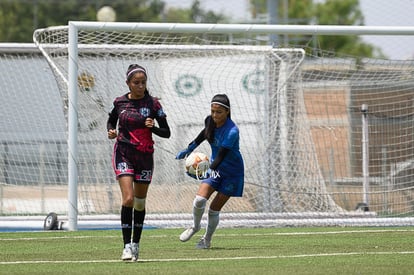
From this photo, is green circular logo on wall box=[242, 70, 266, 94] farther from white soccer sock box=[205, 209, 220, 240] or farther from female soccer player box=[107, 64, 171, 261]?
female soccer player box=[107, 64, 171, 261]

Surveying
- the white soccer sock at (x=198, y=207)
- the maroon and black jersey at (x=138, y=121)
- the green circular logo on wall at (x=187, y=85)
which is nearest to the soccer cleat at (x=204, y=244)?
the white soccer sock at (x=198, y=207)

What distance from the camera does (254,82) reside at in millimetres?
20828

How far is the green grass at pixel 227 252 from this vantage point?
10906 mm

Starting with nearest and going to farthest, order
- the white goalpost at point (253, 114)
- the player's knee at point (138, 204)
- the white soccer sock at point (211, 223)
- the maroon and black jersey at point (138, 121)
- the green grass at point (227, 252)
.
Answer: the green grass at point (227, 252) < the maroon and black jersey at point (138, 121) < the player's knee at point (138, 204) < the white soccer sock at point (211, 223) < the white goalpost at point (253, 114)

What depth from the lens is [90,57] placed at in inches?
763

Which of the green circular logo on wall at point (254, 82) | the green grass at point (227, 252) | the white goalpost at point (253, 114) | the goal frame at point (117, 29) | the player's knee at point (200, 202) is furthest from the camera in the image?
the green circular logo on wall at point (254, 82)

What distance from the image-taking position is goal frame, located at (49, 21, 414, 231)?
17469 millimetres

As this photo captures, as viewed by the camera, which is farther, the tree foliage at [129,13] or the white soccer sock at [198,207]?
the tree foliage at [129,13]

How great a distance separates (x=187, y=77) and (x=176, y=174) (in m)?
1.76

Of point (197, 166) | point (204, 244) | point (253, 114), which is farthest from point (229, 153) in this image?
point (253, 114)

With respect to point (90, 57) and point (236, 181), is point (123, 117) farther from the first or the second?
point (90, 57)

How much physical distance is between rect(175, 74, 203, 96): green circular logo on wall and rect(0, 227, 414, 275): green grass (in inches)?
153

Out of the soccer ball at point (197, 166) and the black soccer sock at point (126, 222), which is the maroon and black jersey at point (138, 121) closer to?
the black soccer sock at point (126, 222)

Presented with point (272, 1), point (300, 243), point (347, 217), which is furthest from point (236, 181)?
point (272, 1)
